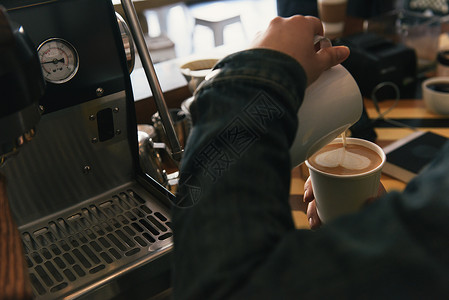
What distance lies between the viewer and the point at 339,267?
38 centimetres

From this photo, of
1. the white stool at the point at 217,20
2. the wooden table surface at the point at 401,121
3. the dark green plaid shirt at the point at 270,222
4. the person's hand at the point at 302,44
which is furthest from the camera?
→ the white stool at the point at 217,20

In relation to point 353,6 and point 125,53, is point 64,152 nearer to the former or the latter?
point 125,53

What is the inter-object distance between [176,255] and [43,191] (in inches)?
17.8

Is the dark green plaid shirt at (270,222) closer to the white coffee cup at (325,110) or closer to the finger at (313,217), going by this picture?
the white coffee cup at (325,110)

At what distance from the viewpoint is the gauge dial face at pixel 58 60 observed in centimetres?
72

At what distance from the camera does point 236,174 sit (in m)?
0.45

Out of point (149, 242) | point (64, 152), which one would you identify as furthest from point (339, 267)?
point (64, 152)

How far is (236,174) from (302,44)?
0.64 feet

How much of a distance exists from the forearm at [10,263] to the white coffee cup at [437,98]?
1.21 m

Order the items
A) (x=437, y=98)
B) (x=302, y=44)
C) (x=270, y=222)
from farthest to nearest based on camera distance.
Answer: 1. (x=437, y=98)
2. (x=302, y=44)
3. (x=270, y=222)

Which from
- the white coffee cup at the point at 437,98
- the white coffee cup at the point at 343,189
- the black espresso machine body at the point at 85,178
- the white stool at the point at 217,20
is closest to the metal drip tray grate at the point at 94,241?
the black espresso machine body at the point at 85,178

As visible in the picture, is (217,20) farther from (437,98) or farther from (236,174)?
(236,174)

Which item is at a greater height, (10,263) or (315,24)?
(315,24)

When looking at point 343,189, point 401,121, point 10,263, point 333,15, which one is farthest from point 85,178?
point 333,15
